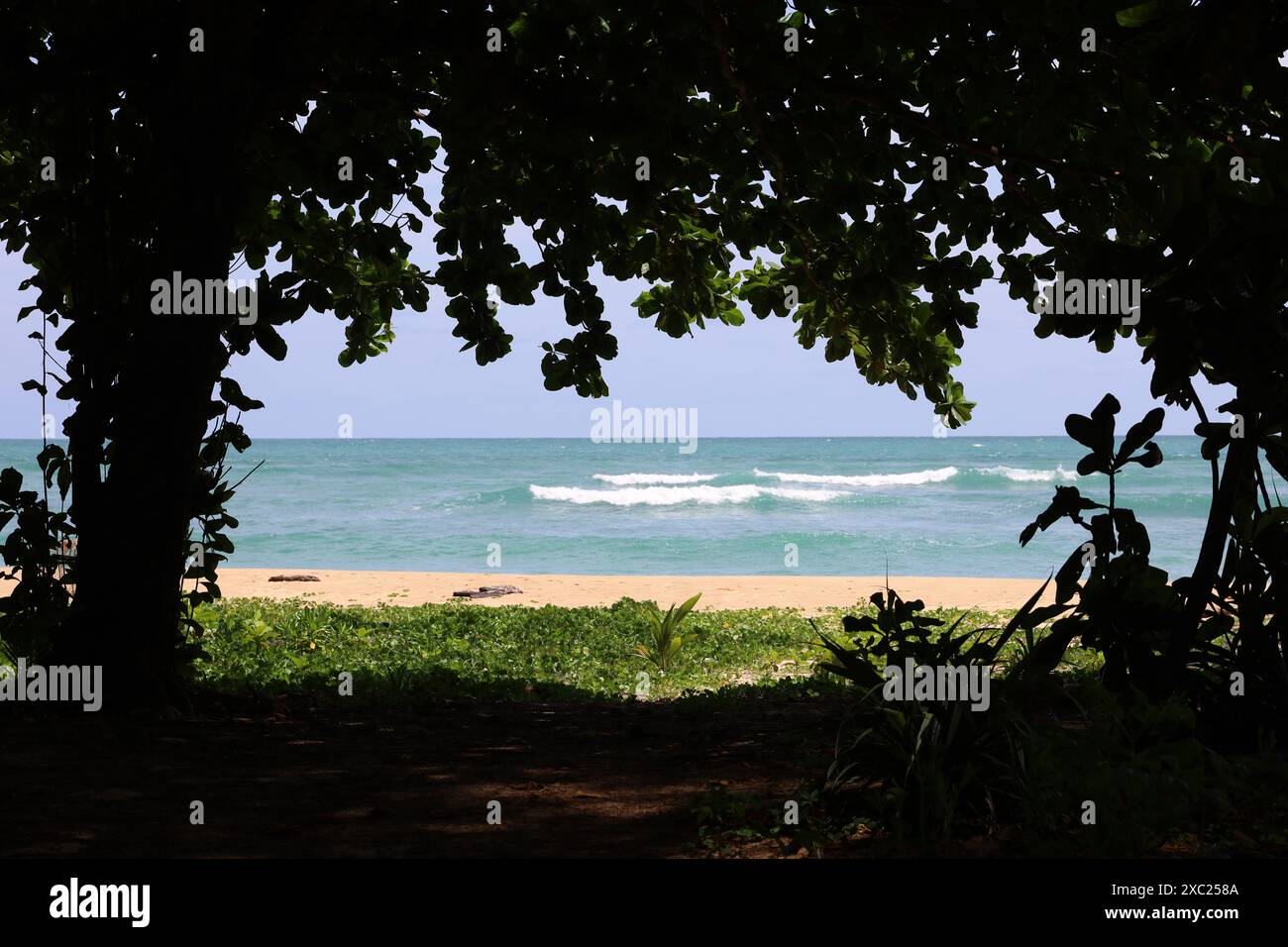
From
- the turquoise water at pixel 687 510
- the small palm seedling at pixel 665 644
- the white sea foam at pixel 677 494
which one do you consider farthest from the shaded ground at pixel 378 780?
the white sea foam at pixel 677 494

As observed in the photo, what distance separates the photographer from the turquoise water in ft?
91.2

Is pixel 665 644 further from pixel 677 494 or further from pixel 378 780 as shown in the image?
pixel 677 494

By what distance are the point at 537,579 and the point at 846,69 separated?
1474 cm

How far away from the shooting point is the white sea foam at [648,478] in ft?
156

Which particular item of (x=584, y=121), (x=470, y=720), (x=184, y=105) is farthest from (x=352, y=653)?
(x=584, y=121)

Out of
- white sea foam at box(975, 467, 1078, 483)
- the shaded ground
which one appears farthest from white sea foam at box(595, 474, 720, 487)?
the shaded ground

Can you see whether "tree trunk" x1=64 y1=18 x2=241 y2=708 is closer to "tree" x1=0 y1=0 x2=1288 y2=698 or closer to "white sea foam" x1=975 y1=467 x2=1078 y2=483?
"tree" x1=0 y1=0 x2=1288 y2=698

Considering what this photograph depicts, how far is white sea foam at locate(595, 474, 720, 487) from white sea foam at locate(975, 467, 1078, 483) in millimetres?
12940

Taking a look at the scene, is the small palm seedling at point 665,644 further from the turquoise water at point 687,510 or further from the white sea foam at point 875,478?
the white sea foam at point 875,478

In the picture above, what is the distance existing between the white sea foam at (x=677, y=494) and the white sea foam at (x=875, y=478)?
9.87ft

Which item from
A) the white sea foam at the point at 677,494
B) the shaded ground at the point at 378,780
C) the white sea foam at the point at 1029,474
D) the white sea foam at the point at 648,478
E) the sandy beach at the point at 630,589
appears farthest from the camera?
the white sea foam at the point at 648,478
